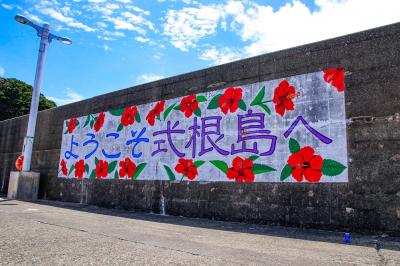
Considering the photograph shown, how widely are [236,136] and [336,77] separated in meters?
2.36

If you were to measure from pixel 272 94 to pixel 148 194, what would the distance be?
414 centimetres

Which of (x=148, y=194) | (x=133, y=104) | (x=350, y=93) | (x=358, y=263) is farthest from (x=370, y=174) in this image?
(x=133, y=104)

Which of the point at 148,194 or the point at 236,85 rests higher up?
the point at 236,85

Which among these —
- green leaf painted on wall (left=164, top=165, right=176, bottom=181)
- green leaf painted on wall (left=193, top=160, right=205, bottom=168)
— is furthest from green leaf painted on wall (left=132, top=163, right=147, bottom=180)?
green leaf painted on wall (left=193, top=160, right=205, bottom=168)

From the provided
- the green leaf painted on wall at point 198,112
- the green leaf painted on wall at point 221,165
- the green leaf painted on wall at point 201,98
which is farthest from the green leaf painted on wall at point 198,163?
the green leaf painted on wall at point 201,98

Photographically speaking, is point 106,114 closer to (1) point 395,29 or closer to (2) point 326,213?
(2) point 326,213

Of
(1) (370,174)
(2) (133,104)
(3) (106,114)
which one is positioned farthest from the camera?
(3) (106,114)

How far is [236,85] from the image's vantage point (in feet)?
25.1

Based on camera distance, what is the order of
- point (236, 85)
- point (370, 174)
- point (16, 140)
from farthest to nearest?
point (16, 140)
point (236, 85)
point (370, 174)

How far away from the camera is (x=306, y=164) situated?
625 cm

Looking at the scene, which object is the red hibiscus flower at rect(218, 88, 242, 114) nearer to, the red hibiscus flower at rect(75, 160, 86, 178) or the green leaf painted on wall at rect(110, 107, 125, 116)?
the green leaf painted on wall at rect(110, 107, 125, 116)

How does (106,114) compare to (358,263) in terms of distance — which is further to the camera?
(106,114)

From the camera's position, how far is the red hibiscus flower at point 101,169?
9984 millimetres

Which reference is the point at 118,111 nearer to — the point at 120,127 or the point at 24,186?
the point at 120,127
